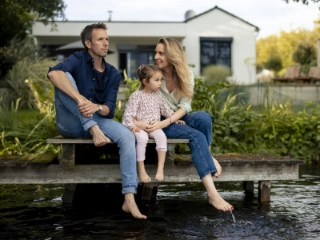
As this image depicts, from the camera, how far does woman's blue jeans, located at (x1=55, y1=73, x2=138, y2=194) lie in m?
5.05

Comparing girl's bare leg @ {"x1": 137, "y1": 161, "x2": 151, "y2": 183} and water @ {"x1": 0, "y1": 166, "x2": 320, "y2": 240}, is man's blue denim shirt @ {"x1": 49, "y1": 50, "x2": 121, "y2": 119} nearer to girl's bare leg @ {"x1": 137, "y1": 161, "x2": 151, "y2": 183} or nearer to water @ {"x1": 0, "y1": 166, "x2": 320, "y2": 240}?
girl's bare leg @ {"x1": 137, "y1": 161, "x2": 151, "y2": 183}

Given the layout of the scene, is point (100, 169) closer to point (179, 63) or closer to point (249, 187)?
point (179, 63)

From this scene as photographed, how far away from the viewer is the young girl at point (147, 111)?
5.23 meters

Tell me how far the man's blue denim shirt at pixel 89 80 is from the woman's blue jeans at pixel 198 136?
528mm

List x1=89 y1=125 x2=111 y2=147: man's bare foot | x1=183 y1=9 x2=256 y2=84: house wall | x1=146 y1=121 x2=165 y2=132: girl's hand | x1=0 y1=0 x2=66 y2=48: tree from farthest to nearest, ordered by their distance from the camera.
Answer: x1=183 y1=9 x2=256 y2=84: house wall
x1=0 y1=0 x2=66 y2=48: tree
x1=146 y1=121 x2=165 y2=132: girl's hand
x1=89 y1=125 x2=111 y2=147: man's bare foot

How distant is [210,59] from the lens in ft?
110

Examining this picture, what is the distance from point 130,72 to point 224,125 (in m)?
25.0

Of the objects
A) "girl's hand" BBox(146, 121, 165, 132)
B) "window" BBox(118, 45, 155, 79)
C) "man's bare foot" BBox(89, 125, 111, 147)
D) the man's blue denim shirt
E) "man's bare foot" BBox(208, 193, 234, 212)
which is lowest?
"man's bare foot" BBox(208, 193, 234, 212)

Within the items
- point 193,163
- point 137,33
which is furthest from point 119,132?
point 137,33

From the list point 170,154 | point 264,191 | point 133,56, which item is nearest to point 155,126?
point 170,154

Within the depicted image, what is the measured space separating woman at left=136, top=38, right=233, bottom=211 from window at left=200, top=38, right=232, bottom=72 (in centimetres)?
2768

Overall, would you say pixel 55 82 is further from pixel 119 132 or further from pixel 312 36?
pixel 312 36

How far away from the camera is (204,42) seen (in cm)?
3341

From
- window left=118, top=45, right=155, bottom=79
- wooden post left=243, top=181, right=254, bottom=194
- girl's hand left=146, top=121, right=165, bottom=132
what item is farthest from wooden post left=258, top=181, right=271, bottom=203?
window left=118, top=45, right=155, bottom=79
